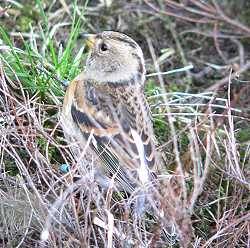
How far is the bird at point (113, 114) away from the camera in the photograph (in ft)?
11.7

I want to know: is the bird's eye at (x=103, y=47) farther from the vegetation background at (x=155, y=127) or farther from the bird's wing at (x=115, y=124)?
the vegetation background at (x=155, y=127)

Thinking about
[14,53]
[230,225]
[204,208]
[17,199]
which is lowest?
[204,208]

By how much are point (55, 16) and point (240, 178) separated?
2.12 metres

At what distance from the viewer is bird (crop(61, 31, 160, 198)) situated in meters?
3.56

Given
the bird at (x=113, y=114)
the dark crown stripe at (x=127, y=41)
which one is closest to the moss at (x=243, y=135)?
the bird at (x=113, y=114)

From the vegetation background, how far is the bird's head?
0.66 feet

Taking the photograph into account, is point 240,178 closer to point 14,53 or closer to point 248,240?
point 248,240

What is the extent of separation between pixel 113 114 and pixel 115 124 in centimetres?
5

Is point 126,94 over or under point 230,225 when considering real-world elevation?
over

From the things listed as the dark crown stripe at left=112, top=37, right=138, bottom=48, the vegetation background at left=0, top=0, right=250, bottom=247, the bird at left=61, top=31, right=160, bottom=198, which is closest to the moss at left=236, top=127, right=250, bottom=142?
the vegetation background at left=0, top=0, right=250, bottom=247

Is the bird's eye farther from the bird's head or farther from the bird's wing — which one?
the bird's wing

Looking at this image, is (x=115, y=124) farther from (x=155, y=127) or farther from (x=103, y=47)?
(x=155, y=127)

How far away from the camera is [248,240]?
343 centimetres

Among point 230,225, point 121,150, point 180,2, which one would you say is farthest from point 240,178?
point 180,2
